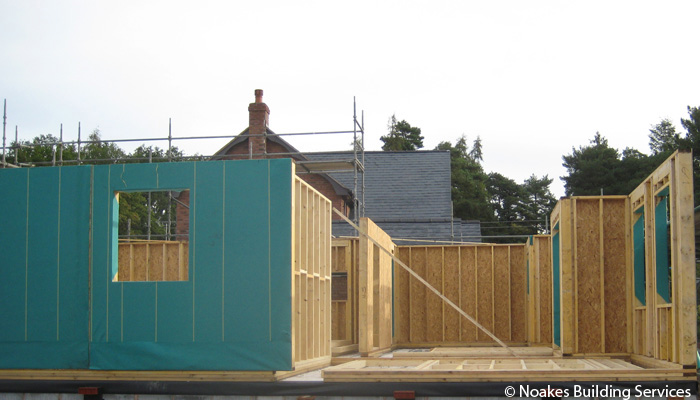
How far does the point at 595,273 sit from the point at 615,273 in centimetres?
29

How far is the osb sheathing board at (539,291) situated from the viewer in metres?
16.2

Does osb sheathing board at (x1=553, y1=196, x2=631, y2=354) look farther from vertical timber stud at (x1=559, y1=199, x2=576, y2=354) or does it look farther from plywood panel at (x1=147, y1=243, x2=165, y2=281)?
plywood panel at (x1=147, y1=243, x2=165, y2=281)

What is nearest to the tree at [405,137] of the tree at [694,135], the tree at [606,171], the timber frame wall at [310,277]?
the tree at [606,171]

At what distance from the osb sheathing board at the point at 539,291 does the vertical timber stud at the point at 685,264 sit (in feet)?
23.5

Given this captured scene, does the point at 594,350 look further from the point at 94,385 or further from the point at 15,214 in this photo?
the point at 15,214

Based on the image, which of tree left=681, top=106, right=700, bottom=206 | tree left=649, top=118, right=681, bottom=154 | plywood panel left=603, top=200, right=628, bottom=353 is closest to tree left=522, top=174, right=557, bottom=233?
tree left=649, top=118, right=681, bottom=154

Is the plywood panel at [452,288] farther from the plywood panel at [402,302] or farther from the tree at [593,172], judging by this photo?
the tree at [593,172]

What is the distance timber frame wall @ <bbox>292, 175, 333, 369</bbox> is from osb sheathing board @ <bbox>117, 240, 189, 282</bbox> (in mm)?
6363

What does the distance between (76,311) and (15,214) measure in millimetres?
1599

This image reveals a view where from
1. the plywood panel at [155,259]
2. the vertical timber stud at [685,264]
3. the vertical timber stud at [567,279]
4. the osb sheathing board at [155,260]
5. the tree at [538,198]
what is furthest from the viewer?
the tree at [538,198]

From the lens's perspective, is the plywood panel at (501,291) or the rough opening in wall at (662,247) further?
the plywood panel at (501,291)

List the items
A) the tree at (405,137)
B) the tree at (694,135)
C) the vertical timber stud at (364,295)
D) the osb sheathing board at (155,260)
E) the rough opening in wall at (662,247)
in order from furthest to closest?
1. the tree at (405,137)
2. the tree at (694,135)
3. the osb sheathing board at (155,260)
4. the vertical timber stud at (364,295)
5. the rough opening in wall at (662,247)

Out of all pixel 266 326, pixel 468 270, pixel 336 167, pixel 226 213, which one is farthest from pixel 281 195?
pixel 336 167

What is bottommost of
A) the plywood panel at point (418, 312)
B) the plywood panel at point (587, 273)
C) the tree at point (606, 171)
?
the plywood panel at point (418, 312)
